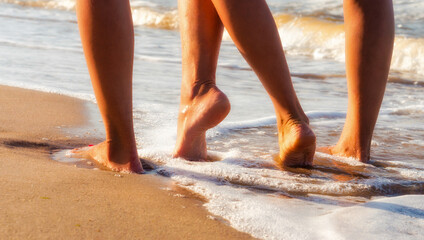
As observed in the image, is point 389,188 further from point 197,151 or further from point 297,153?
point 197,151

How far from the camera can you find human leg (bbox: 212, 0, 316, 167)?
5.63ft

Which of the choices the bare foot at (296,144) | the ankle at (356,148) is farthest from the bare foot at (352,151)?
the bare foot at (296,144)

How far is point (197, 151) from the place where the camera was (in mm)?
1959

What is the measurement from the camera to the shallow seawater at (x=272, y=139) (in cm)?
140

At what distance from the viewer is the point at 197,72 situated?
1935 mm

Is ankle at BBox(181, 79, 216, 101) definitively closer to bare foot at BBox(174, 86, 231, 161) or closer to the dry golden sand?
bare foot at BBox(174, 86, 231, 161)

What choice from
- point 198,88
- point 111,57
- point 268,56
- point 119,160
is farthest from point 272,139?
point 111,57

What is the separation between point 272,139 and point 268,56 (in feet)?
2.39

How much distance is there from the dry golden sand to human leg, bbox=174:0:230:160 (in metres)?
0.26

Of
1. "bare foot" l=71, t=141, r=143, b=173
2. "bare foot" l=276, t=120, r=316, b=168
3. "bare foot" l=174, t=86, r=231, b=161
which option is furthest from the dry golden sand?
"bare foot" l=276, t=120, r=316, b=168

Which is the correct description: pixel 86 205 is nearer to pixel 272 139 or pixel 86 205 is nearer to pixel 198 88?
pixel 198 88

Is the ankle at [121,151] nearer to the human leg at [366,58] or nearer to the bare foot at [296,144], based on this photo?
the bare foot at [296,144]

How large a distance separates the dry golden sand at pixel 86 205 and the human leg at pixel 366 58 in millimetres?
708

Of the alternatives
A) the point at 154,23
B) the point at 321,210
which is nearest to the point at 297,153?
the point at 321,210
